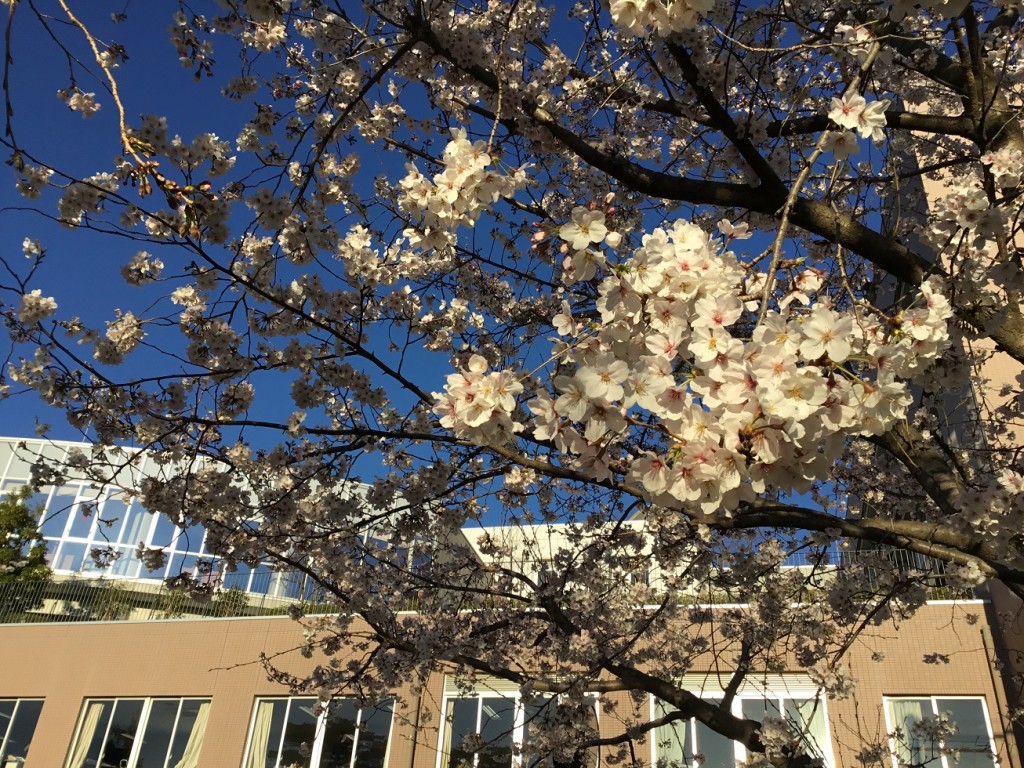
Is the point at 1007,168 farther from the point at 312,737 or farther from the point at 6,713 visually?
the point at 6,713

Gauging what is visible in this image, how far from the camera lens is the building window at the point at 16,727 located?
523 inches

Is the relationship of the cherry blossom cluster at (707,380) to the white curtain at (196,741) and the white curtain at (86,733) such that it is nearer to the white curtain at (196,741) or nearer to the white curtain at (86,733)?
the white curtain at (196,741)

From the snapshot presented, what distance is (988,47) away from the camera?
12.1 ft

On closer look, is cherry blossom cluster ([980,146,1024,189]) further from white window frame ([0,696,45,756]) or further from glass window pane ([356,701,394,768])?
white window frame ([0,696,45,756])

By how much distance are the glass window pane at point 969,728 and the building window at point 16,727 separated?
615 inches

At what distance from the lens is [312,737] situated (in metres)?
11.9

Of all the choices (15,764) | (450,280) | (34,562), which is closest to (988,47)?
(450,280)

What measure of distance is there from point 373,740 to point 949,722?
27.9ft

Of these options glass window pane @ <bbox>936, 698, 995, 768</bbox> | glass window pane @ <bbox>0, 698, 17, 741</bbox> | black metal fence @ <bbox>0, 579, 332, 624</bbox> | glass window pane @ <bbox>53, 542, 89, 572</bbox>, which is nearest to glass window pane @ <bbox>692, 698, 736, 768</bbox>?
glass window pane @ <bbox>936, 698, 995, 768</bbox>

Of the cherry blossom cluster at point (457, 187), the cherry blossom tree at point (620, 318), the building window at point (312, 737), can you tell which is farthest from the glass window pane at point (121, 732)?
the cherry blossom cluster at point (457, 187)

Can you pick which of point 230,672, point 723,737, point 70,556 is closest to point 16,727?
point 230,672

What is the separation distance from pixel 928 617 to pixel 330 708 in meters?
8.43

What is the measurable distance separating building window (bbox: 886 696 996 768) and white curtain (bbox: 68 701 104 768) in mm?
13628

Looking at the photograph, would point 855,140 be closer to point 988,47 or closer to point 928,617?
point 988,47
